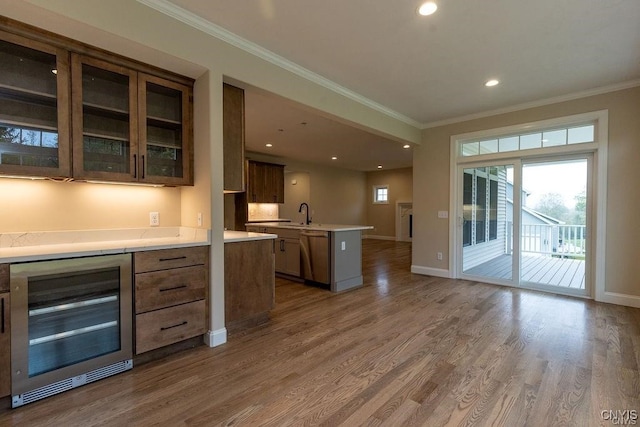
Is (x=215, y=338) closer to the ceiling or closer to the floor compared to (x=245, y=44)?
closer to the floor

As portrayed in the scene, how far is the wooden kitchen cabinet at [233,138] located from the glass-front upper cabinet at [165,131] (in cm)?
31

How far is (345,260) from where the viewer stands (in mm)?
4527

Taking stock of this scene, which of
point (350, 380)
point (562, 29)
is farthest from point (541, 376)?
point (562, 29)

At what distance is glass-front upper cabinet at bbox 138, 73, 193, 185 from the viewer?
2.48 metres

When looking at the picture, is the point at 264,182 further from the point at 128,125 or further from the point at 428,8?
the point at 428,8

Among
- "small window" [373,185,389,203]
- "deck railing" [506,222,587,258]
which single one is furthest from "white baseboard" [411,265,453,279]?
"small window" [373,185,389,203]

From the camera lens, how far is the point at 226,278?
9.05ft

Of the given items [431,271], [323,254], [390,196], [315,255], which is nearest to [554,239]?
[431,271]

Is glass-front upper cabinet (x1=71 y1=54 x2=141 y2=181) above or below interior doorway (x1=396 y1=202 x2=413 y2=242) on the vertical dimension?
above

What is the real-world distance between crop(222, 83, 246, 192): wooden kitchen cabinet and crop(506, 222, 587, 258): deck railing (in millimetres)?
4173

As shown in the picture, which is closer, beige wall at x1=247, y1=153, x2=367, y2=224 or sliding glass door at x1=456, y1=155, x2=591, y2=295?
sliding glass door at x1=456, y1=155, x2=591, y2=295

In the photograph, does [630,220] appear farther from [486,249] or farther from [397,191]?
[397,191]

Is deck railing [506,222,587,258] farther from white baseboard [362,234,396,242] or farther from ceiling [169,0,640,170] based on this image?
white baseboard [362,234,396,242]

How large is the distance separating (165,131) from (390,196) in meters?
9.53
